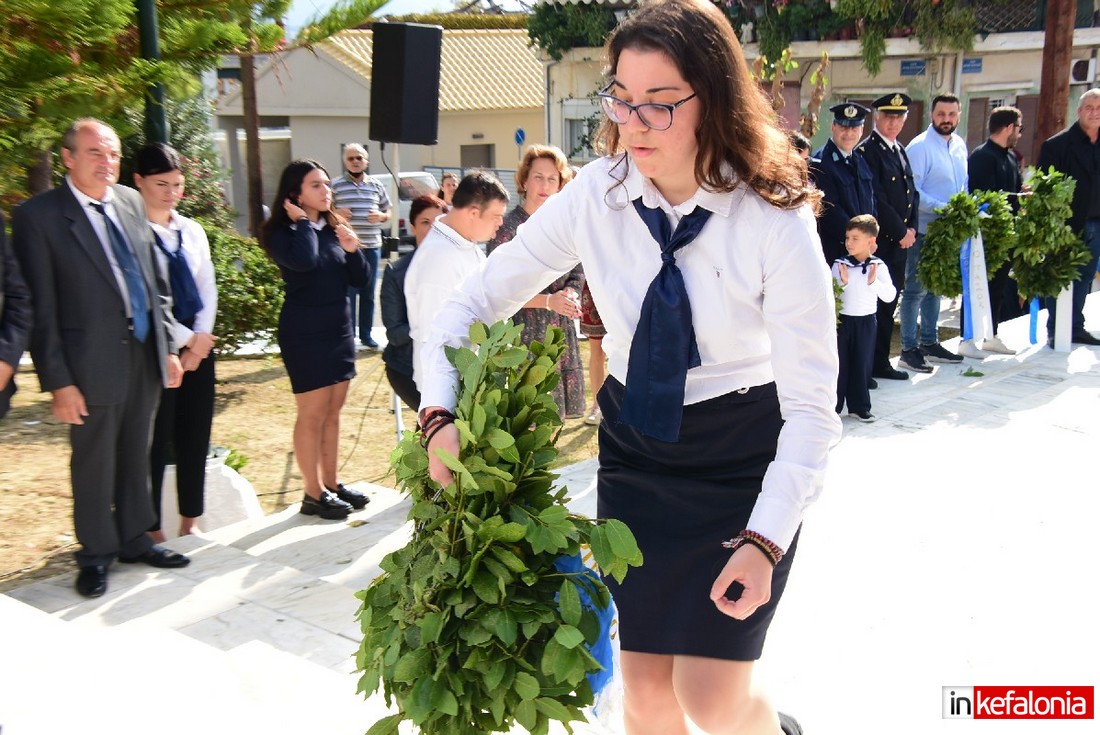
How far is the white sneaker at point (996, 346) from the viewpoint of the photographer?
31.5ft

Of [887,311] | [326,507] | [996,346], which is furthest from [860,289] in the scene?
[326,507]

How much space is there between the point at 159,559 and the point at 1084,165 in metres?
8.21

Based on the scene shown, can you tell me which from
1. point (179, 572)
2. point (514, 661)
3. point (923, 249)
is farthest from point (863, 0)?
point (514, 661)

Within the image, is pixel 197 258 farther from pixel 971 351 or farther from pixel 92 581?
pixel 971 351

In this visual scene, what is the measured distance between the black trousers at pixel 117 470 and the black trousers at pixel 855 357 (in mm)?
4506

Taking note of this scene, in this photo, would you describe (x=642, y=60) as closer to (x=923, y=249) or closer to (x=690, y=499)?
(x=690, y=499)

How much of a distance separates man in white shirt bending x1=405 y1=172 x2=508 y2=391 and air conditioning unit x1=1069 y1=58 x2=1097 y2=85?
1904cm

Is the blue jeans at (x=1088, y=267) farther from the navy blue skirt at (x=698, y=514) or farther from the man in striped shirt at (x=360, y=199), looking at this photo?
the navy blue skirt at (x=698, y=514)

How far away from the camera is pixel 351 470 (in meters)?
7.39

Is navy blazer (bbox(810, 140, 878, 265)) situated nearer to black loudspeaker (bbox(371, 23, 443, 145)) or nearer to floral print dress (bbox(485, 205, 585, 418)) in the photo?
floral print dress (bbox(485, 205, 585, 418))

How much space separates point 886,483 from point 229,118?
108 ft

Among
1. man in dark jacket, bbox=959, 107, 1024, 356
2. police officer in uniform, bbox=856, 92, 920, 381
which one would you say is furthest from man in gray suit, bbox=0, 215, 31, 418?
man in dark jacket, bbox=959, 107, 1024, 356

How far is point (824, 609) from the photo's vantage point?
4.54 metres

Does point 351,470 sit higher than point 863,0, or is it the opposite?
point 863,0
